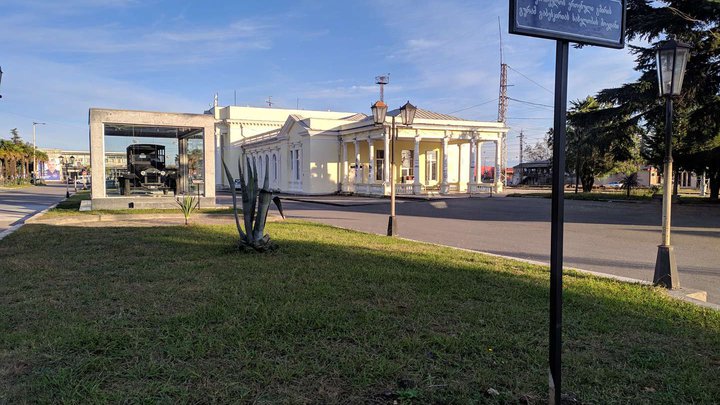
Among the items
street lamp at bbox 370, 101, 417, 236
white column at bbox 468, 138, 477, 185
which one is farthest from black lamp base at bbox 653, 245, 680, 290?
white column at bbox 468, 138, 477, 185

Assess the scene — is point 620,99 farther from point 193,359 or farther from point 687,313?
point 193,359

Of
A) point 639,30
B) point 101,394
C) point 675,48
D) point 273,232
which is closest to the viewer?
point 101,394

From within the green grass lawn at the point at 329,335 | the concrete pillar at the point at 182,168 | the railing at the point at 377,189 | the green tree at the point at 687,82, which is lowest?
the green grass lawn at the point at 329,335

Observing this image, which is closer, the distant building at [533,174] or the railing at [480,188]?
the railing at [480,188]

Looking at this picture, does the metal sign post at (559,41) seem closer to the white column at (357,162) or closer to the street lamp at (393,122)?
the street lamp at (393,122)

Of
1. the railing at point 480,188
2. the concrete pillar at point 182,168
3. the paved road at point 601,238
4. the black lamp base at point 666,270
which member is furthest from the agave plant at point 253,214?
the railing at point 480,188

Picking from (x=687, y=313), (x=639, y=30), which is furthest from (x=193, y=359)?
(x=639, y=30)

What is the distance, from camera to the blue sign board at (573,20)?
247 centimetres

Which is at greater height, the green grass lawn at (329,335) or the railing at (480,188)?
the railing at (480,188)

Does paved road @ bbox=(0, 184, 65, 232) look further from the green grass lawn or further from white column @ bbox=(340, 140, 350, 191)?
white column @ bbox=(340, 140, 350, 191)

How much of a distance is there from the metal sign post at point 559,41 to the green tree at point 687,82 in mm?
18799

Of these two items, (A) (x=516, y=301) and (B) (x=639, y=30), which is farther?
(B) (x=639, y=30)

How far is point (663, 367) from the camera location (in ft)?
11.5

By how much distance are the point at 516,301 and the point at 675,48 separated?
4118 millimetres
